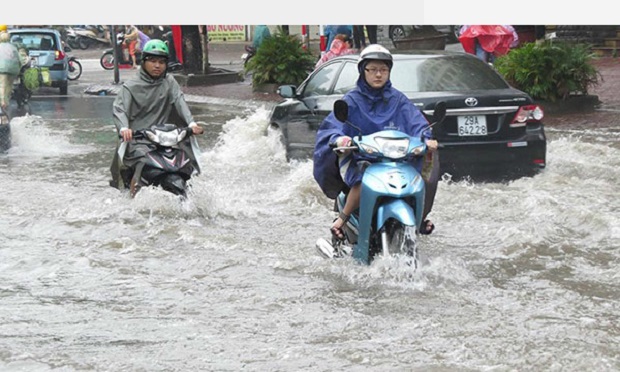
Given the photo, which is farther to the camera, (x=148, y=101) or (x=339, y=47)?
(x=339, y=47)

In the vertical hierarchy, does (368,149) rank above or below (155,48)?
below

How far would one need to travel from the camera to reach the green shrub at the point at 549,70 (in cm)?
1802

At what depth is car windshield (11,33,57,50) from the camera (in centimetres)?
2941

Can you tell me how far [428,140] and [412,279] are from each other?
36.7 inches

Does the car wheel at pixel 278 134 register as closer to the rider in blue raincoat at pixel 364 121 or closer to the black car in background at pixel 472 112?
the black car in background at pixel 472 112

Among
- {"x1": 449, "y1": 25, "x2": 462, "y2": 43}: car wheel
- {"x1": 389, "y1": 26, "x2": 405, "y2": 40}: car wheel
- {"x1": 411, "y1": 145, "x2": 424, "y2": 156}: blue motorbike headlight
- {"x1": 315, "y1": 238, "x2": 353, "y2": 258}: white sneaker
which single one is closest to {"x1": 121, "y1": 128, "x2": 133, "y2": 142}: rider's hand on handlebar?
{"x1": 315, "y1": 238, "x2": 353, "y2": 258}: white sneaker

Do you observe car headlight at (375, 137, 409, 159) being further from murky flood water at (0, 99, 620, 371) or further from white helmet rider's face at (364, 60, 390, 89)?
murky flood water at (0, 99, 620, 371)

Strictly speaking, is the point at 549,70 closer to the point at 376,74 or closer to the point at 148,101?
the point at 148,101

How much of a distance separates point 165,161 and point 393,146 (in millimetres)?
3301

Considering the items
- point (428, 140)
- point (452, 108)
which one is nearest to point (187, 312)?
point (428, 140)

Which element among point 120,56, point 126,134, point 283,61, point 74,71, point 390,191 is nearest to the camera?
point 390,191

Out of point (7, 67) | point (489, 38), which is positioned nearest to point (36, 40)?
point (7, 67)

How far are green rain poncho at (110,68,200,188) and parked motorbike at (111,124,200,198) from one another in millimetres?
141

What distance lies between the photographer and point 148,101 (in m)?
10.8
